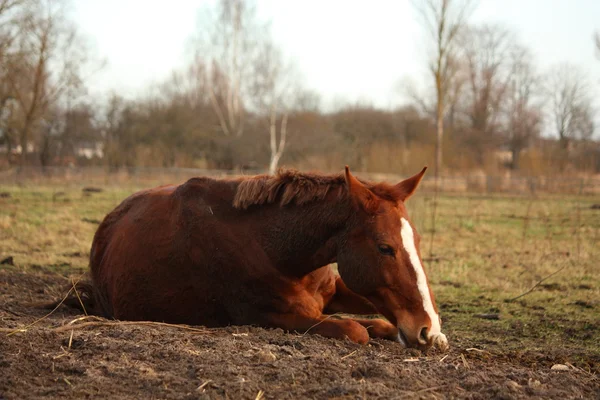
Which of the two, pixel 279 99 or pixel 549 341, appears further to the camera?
pixel 279 99

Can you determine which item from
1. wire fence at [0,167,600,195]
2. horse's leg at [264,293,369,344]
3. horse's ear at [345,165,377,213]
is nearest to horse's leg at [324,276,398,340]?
horse's leg at [264,293,369,344]

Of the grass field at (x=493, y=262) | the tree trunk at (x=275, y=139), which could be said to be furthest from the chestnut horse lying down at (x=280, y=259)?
the tree trunk at (x=275, y=139)

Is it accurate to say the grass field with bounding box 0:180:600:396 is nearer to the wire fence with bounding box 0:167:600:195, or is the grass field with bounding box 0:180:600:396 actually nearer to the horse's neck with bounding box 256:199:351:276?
the horse's neck with bounding box 256:199:351:276

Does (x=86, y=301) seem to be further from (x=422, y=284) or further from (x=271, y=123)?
(x=271, y=123)

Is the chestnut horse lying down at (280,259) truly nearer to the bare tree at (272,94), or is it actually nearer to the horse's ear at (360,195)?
the horse's ear at (360,195)

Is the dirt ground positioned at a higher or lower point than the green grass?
higher

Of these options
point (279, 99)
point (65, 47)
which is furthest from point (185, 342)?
point (279, 99)

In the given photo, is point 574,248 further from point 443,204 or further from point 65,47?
point 65,47

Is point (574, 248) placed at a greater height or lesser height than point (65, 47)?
lesser

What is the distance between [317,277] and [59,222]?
33.1 feet

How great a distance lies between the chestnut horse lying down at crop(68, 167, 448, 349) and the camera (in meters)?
4.13

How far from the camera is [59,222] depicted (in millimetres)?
13469

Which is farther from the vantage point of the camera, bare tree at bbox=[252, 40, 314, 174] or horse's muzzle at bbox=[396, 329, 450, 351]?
bare tree at bbox=[252, 40, 314, 174]

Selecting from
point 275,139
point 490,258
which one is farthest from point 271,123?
point 490,258
